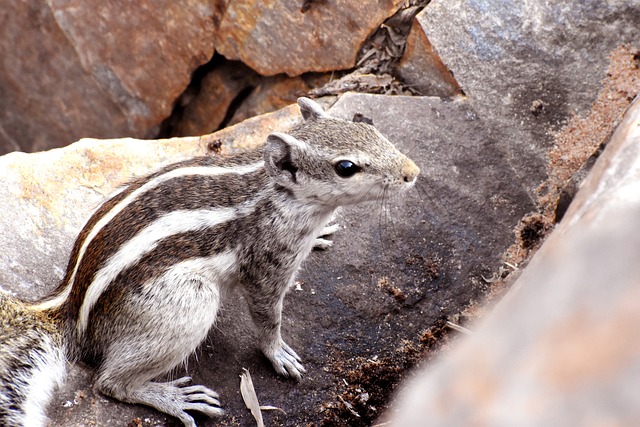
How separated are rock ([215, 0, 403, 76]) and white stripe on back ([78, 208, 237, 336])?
2358mm

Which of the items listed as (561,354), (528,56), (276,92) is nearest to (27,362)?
(561,354)

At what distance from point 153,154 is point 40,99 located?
3.75 metres

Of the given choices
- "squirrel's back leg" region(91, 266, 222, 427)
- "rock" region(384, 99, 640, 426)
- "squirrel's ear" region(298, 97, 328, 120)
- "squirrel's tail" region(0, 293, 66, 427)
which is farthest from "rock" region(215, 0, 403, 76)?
"rock" region(384, 99, 640, 426)

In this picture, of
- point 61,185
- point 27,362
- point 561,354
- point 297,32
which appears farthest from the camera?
point 297,32

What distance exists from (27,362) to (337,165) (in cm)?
177

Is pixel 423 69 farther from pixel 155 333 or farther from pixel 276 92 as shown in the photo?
pixel 155 333

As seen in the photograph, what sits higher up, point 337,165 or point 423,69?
point 423,69

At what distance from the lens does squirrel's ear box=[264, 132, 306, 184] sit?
379 cm

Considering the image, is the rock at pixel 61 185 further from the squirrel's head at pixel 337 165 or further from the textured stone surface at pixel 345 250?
the squirrel's head at pixel 337 165

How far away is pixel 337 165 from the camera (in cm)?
379

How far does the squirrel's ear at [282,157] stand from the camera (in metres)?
3.79

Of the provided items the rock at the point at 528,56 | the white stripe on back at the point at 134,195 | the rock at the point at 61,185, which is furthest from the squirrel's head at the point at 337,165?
the rock at the point at 528,56

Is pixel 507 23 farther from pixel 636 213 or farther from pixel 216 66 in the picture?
pixel 636 213

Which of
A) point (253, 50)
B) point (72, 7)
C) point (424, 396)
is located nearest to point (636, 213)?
point (424, 396)
